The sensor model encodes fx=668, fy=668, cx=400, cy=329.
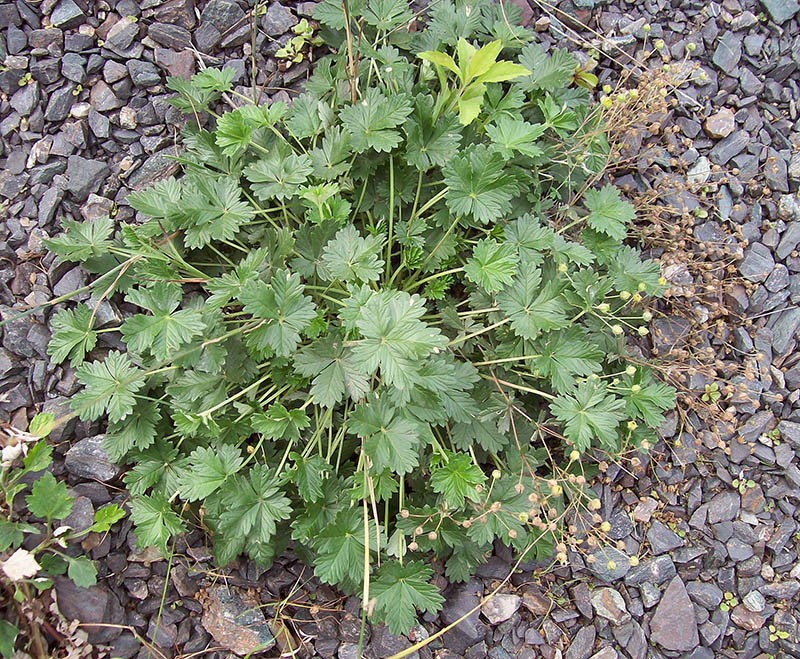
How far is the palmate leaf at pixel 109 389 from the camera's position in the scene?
205 centimetres

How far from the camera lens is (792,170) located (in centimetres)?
276

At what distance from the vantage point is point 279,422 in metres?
2.03

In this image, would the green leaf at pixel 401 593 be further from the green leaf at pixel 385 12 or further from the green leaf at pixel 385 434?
the green leaf at pixel 385 12

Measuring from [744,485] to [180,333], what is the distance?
6.96 ft

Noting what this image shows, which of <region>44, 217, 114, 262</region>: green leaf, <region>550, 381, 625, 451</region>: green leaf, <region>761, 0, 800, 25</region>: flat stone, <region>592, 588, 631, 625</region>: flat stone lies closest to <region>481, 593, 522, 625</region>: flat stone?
<region>592, 588, 631, 625</region>: flat stone

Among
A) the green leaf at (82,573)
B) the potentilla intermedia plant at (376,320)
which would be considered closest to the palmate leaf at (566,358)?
the potentilla intermedia plant at (376,320)

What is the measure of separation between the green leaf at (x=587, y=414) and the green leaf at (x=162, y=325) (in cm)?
111

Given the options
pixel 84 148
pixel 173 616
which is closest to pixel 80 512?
pixel 173 616

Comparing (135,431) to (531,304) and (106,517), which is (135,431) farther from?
(531,304)

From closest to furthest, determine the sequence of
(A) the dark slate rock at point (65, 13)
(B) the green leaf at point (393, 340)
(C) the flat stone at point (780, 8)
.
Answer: (B) the green leaf at point (393, 340)
(A) the dark slate rock at point (65, 13)
(C) the flat stone at point (780, 8)

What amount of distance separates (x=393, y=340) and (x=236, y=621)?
115 cm

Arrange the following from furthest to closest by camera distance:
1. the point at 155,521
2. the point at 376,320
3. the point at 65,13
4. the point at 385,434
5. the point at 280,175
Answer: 1. the point at 65,13
2. the point at 280,175
3. the point at 155,521
4. the point at 385,434
5. the point at 376,320

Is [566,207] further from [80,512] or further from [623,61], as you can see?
[80,512]

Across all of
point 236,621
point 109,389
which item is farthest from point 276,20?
point 236,621
